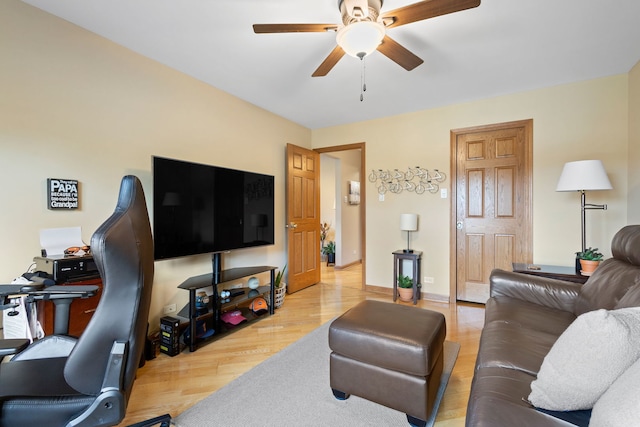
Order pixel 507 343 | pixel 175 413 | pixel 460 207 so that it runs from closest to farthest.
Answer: pixel 507 343, pixel 175 413, pixel 460 207

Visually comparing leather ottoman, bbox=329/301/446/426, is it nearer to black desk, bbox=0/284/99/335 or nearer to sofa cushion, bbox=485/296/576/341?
sofa cushion, bbox=485/296/576/341

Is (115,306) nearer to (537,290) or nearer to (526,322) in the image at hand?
(526,322)

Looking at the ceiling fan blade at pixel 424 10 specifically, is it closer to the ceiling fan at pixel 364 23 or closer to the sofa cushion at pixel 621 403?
the ceiling fan at pixel 364 23

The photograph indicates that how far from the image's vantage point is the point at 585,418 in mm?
854

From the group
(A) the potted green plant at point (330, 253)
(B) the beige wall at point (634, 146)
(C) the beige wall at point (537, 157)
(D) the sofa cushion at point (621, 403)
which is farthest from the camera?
(A) the potted green plant at point (330, 253)

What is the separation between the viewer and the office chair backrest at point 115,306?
2.93ft

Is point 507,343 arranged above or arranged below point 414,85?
below

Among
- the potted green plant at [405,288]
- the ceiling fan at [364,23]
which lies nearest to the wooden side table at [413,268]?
the potted green plant at [405,288]

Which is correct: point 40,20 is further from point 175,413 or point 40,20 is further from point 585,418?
point 585,418

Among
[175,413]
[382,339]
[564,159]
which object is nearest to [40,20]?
[175,413]

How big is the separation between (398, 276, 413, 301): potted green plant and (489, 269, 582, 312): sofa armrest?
1458mm

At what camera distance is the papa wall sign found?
1924 mm

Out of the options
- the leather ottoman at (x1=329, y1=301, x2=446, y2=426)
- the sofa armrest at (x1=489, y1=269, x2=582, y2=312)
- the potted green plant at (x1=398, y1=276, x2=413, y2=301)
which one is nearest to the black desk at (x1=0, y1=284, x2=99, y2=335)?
the leather ottoman at (x1=329, y1=301, x2=446, y2=426)

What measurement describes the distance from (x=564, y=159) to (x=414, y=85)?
5.86 ft
